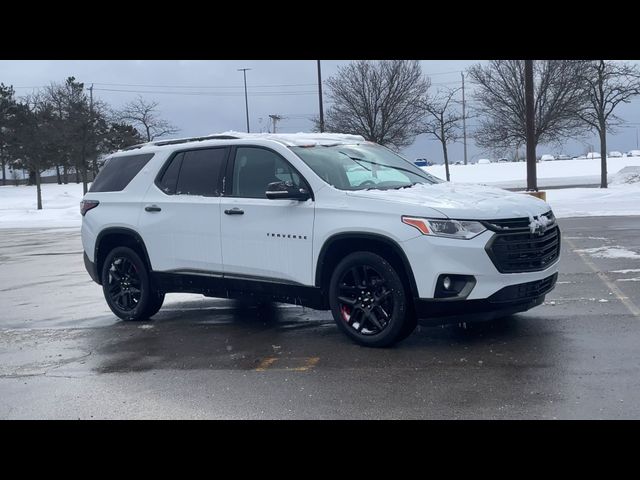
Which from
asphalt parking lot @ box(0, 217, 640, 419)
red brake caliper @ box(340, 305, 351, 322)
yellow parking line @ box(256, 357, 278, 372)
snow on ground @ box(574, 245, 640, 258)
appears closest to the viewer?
asphalt parking lot @ box(0, 217, 640, 419)

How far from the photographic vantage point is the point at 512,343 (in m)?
6.14

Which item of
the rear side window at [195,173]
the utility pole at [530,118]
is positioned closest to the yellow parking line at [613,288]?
the rear side window at [195,173]

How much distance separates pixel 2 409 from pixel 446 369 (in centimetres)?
331

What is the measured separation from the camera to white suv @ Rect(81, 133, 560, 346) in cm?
573

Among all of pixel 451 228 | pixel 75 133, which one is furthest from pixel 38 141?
pixel 451 228

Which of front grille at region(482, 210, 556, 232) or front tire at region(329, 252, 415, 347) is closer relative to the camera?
front grille at region(482, 210, 556, 232)

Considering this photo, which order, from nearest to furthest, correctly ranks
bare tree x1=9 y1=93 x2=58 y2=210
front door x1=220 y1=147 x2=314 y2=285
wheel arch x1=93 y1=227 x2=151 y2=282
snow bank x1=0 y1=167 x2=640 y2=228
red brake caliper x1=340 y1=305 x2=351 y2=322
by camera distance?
red brake caliper x1=340 y1=305 x2=351 y2=322, front door x1=220 y1=147 x2=314 y2=285, wheel arch x1=93 y1=227 x2=151 y2=282, snow bank x1=0 y1=167 x2=640 y2=228, bare tree x1=9 y1=93 x2=58 y2=210

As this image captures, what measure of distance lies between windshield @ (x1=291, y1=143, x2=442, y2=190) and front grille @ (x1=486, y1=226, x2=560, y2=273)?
4.33 ft

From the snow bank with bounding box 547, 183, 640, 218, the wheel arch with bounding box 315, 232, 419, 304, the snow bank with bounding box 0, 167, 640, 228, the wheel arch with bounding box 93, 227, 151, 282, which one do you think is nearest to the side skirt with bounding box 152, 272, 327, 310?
the wheel arch with bounding box 315, 232, 419, 304

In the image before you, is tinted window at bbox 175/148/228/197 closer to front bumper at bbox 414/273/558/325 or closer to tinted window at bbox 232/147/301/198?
tinted window at bbox 232/147/301/198

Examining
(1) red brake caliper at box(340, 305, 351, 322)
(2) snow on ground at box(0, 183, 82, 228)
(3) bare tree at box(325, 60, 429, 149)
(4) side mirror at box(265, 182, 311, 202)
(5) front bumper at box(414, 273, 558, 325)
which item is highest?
(3) bare tree at box(325, 60, 429, 149)

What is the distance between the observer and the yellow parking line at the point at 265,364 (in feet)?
19.0
